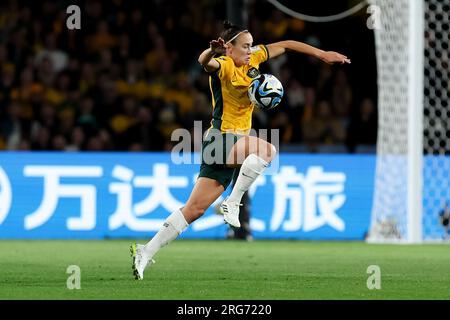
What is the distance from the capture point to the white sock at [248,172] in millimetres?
9797

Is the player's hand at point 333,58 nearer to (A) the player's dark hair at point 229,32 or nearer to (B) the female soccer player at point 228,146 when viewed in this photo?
(B) the female soccer player at point 228,146

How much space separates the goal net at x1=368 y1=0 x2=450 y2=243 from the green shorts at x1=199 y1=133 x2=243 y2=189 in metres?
5.86

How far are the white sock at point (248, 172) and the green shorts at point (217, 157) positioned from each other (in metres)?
0.12

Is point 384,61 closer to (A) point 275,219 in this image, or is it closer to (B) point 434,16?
(B) point 434,16

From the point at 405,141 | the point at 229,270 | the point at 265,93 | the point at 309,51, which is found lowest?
the point at 229,270

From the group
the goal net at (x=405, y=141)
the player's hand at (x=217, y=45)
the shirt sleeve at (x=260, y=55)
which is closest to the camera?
the player's hand at (x=217, y=45)

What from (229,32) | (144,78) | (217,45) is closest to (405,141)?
(144,78)

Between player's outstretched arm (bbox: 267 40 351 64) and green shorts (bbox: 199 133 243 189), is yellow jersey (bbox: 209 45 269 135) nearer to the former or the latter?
green shorts (bbox: 199 133 243 189)

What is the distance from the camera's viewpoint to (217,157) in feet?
31.9

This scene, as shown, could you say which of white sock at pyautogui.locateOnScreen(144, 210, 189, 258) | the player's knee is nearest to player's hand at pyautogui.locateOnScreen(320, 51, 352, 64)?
the player's knee

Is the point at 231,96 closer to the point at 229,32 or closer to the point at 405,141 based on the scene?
the point at 229,32

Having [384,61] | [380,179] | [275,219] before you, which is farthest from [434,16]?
[275,219]

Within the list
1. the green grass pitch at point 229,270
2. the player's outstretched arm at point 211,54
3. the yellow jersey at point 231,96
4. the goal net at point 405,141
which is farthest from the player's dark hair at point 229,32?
the goal net at point 405,141

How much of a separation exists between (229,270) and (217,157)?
1.36 m
